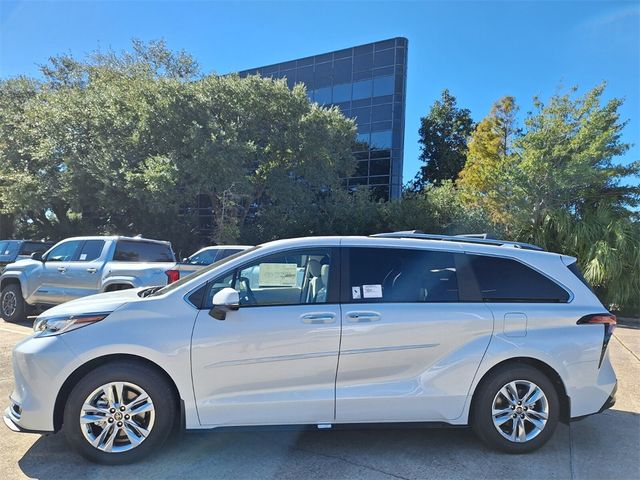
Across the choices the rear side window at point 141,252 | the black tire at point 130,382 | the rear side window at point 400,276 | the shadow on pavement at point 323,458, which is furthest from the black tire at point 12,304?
the rear side window at point 400,276

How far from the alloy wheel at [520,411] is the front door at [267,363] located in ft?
4.45

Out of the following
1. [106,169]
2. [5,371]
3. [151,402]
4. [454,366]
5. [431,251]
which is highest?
[106,169]

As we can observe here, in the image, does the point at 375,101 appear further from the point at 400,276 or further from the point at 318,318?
the point at 318,318

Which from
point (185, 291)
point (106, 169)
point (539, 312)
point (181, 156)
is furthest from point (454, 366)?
point (106, 169)

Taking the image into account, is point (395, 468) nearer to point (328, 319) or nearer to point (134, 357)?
point (328, 319)

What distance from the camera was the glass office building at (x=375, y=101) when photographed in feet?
106

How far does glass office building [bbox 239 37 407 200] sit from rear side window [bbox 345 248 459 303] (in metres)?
27.6

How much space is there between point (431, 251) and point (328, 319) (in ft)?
3.52

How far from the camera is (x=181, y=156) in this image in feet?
65.6

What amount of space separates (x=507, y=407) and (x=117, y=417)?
9.76ft

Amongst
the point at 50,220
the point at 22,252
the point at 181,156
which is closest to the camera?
the point at 22,252

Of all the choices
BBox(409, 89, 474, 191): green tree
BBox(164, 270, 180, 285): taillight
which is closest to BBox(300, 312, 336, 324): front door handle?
BBox(164, 270, 180, 285): taillight

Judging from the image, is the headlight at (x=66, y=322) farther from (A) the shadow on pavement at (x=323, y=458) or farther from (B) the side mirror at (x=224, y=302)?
(A) the shadow on pavement at (x=323, y=458)

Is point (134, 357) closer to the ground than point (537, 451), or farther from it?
farther from it
